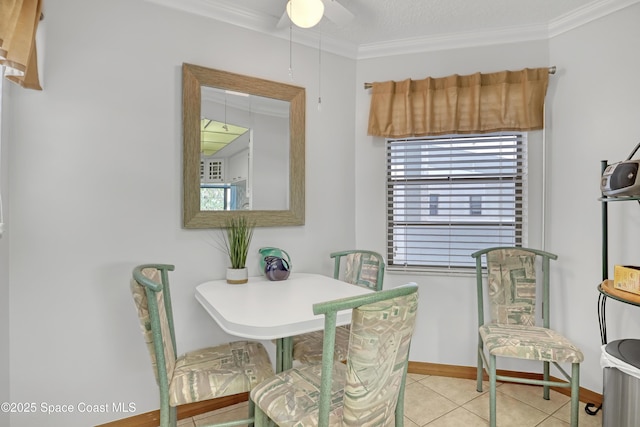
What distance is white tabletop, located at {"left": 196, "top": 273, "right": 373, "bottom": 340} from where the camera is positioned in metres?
1.22

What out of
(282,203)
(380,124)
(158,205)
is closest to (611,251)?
(380,124)

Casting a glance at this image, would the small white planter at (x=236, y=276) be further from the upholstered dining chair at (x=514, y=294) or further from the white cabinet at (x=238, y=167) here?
the upholstered dining chair at (x=514, y=294)

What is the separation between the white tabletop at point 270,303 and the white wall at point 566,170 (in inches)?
36.3

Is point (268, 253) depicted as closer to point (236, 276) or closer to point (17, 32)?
point (236, 276)

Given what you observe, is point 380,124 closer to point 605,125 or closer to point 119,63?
point 605,125

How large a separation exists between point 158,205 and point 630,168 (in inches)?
90.8

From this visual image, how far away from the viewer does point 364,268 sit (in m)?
2.17

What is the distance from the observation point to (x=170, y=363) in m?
1.42

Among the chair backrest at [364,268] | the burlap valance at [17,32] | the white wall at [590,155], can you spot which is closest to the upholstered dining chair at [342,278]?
the chair backrest at [364,268]

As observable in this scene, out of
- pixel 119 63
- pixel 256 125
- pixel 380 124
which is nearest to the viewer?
pixel 119 63

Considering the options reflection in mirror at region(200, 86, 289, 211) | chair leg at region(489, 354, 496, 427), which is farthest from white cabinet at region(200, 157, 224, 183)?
chair leg at region(489, 354, 496, 427)

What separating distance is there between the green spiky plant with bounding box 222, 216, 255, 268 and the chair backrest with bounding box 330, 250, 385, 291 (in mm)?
613

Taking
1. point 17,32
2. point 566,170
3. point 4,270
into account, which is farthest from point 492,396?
point 17,32

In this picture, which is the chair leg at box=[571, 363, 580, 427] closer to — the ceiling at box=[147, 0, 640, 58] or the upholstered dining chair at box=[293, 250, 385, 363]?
the upholstered dining chair at box=[293, 250, 385, 363]
